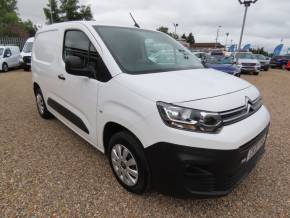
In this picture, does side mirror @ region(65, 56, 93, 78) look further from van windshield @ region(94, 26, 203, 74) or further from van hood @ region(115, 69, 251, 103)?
van hood @ region(115, 69, 251, 103)

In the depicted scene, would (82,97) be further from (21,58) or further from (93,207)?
(21,58)

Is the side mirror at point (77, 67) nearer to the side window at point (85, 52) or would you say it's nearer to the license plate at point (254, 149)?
the side window at point (85, 52)

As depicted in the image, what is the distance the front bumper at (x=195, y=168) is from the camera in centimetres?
180

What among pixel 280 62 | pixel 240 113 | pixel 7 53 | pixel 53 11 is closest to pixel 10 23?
pixel 53 11

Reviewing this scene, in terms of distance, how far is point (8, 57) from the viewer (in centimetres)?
1396

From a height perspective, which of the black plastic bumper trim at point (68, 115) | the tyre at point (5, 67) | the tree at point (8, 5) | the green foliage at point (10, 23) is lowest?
the tyre at point (5, 67)

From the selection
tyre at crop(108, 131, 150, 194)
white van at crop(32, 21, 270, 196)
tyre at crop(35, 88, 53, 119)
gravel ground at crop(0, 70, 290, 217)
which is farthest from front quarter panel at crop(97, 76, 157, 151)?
tyre at crop(35, 88, 53, 119)

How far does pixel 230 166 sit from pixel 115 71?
1425mm

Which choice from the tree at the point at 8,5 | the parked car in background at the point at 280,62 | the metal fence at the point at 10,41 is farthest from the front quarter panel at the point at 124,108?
the tree at the point at 8,5

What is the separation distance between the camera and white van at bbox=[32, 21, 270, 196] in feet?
6.01

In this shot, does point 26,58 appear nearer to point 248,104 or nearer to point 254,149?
point 248,104

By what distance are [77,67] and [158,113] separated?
1241 millimetres

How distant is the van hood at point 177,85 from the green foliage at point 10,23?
141 ft

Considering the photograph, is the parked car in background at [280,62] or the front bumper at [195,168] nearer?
the front bumper at [195,168]
